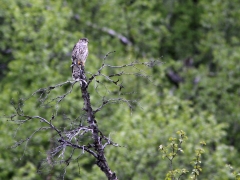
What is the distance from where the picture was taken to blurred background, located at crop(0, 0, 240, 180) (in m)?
18.8

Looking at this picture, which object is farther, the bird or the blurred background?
the blurred background

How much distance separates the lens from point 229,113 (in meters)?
24.0

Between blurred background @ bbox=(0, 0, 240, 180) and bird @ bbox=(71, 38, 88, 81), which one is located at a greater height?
blurred background @ bbox=(0, 0, 240, 180)

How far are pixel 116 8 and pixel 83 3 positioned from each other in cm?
147

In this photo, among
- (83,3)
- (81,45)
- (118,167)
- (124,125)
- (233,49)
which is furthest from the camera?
(83,3)

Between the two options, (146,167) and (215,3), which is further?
(215,3)

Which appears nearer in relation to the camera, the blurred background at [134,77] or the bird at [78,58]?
the bird at [78,58]

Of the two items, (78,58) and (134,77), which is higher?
(134,77)

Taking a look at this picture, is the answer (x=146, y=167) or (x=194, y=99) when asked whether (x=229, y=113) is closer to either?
(x=194, y=99)

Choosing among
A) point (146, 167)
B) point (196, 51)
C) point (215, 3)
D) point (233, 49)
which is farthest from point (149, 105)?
point (196, 51)

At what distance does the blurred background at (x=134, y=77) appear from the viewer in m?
18.8

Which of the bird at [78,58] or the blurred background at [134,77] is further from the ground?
the blurred background at [134,77]

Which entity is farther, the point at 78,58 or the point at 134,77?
the point at 134,77

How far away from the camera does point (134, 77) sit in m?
23.4
